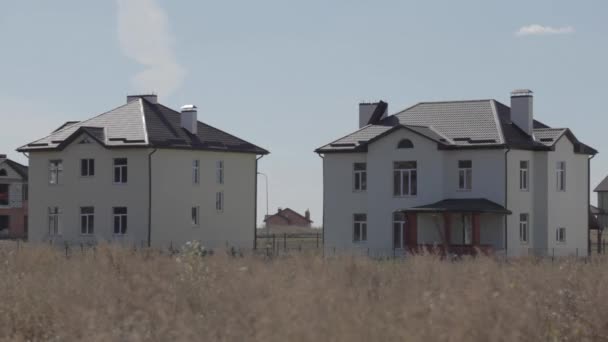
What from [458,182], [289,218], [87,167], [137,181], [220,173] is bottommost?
[289,218]

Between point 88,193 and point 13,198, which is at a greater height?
point 88,193

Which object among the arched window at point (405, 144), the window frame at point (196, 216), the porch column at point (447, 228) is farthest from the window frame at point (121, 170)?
the porch column at point (447, 228)

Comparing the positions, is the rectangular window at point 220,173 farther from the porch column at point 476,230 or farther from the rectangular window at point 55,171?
the porch column at point 476,230

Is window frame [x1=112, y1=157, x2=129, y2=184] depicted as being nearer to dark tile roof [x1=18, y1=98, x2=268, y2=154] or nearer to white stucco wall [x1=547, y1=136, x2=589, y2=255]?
dark tile roof [x1=18, y1=98, x2=268, y2=154]

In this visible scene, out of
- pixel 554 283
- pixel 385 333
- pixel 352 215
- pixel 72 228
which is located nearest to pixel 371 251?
pixel 352 215

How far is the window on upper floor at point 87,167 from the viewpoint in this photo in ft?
168

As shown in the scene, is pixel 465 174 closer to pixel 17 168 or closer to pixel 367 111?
pixel 367 111

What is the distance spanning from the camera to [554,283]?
51.8ft

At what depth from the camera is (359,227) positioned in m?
47.5

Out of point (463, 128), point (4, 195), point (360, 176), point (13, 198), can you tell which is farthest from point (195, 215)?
point (4, 195)

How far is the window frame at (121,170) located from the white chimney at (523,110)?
17.7m

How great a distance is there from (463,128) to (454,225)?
4.38m

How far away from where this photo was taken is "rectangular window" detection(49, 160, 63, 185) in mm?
52344

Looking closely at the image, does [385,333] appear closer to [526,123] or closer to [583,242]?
[526,123]
